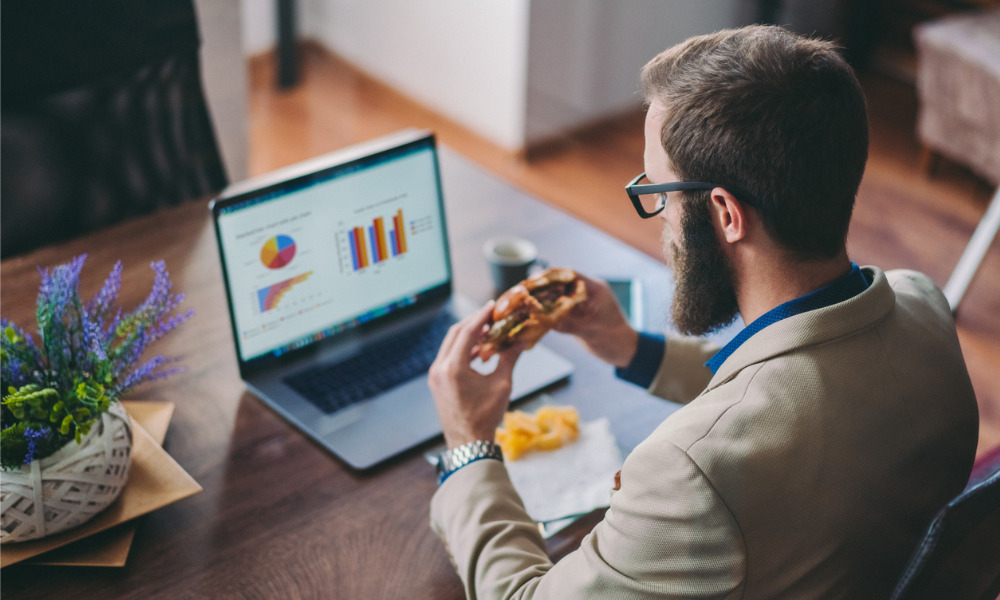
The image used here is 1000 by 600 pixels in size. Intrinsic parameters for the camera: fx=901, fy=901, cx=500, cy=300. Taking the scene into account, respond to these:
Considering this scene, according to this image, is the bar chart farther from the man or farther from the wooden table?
the man

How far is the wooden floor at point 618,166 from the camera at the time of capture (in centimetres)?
321

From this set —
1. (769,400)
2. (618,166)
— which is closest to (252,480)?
(769,400)

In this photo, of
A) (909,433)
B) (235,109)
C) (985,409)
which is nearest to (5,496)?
(909,433)

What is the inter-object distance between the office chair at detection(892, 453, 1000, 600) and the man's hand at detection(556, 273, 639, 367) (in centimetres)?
52

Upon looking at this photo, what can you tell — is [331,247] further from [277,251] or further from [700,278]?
[700,278]

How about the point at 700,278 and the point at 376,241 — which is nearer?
the point at 700,278

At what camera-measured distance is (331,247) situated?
1.32m

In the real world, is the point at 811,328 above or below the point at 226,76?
above

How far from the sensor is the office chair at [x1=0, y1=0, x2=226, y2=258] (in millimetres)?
1616

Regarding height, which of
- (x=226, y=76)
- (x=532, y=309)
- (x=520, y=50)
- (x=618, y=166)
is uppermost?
(x=532, y=309)

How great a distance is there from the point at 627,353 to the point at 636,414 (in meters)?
0.09

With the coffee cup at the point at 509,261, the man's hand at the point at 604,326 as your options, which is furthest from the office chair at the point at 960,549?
the coffee cup at the point at 509,261

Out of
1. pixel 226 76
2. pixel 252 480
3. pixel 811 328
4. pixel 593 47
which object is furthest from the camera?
pixel 593 47

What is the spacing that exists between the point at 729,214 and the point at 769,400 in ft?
0.66
